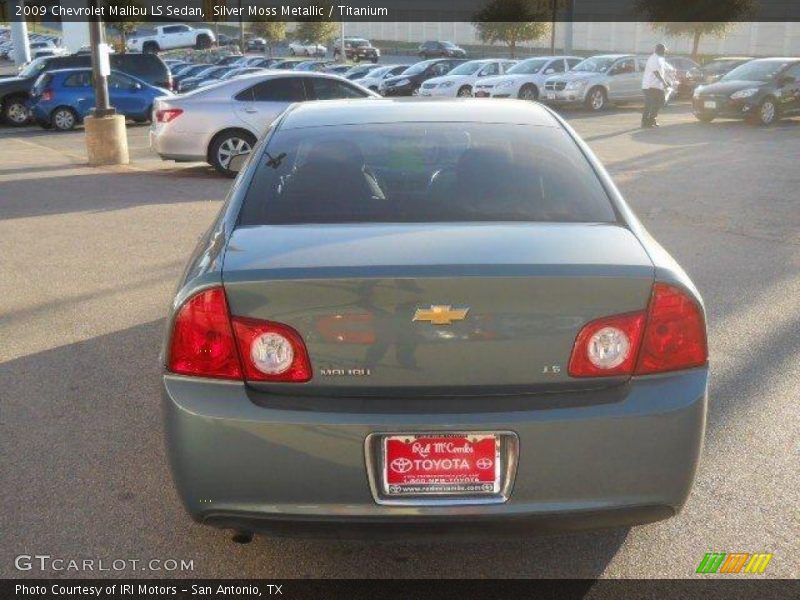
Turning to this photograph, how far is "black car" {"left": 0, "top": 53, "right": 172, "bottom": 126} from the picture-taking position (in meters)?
25.9

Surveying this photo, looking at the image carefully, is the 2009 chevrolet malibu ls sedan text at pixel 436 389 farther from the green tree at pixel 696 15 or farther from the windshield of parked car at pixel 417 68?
the green tree at pixel 696 15

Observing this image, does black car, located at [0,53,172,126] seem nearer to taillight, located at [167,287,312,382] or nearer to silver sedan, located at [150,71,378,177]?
silver sedan, located at [150,71,378,177]

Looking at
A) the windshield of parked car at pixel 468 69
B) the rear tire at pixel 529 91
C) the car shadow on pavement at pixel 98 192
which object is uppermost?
the windshield of parked car at pixel 468 69

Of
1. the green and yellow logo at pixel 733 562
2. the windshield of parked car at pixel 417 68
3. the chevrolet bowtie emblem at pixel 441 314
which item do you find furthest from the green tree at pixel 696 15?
the chevrolet bowtie emblem at pixel 441 314

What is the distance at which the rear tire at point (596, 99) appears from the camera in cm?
2644

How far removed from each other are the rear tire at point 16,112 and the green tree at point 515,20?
3394 cm

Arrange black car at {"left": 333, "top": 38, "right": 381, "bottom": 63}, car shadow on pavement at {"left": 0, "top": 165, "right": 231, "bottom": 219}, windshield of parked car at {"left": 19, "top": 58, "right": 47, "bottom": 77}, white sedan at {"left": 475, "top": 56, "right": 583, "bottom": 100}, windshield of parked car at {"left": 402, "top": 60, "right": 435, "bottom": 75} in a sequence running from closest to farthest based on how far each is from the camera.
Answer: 1. car shadow on pavement at {"left": 0, "top": 165, "right": 231, "bottom": 219}
2. windshield of parked car at {"left": 19, "top": 58, "right": 47, "bottom": 77}
3. white sedan at {"left": 475, "top": 56, "right": 583, "bottom": 100}
4. windshield of parked car at {"left": 402, "top": 60, "right": 435, "bottom": 75}
5. black car at {"left": 333, "top": 38, "right": 381, "bottom": 63}

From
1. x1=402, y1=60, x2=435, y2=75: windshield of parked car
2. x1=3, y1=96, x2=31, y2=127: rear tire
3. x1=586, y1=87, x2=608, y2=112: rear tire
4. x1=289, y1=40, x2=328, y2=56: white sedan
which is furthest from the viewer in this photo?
x1=289, y1=40, x2=328, y2=56: white sedan

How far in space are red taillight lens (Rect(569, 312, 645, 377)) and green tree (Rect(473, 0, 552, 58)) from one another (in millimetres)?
53608

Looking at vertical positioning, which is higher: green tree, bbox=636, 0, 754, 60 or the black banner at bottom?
green tree, bbox=636, 0, 754, 60

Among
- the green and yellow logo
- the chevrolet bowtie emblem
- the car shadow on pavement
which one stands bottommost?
the car shadow on pavement

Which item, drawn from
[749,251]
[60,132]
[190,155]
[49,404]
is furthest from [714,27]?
[49,404]

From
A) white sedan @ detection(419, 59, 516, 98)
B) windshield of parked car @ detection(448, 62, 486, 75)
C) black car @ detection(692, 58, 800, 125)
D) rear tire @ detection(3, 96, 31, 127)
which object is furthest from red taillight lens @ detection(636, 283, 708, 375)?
windshield of parked car @ detection(448, 62, 486, 75)

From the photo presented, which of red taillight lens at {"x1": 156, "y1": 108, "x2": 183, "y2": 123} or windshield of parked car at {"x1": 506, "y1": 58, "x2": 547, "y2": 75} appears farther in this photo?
windshield of parked car at {"x1": 506, "y1": 58, "x2": 547, "y2": 75}
